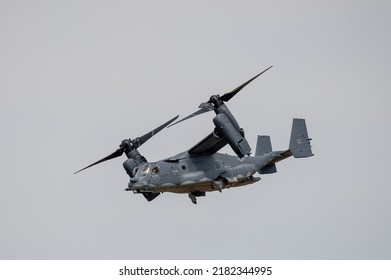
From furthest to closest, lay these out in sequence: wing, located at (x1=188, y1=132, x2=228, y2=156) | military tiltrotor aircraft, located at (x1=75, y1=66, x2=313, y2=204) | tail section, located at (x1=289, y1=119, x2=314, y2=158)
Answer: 1. tail section, located at (x1=289, y1=119, x2=314, y2=158)
2. wing, located at (x1=188, y1=132, x2=228, y2=156)
3. military tiltrotor aircraft, located at (x1=75, y1=66, x2=313, y2=204)

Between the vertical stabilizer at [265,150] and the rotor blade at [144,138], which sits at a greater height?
the rotor blade at [144,138]

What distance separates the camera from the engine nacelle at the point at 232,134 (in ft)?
168

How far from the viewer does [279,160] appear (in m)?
57.0

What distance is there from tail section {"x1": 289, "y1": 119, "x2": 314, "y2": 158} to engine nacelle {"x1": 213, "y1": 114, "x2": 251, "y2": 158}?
482cm

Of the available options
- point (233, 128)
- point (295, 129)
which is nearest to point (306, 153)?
point (295, 129)

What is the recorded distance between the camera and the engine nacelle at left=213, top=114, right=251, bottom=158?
168 ft

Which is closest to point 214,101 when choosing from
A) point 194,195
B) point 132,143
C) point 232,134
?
point 232,134

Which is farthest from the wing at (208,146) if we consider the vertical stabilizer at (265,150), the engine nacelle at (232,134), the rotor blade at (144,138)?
the rotor blade at (144,138)

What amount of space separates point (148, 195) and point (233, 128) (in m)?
8.46

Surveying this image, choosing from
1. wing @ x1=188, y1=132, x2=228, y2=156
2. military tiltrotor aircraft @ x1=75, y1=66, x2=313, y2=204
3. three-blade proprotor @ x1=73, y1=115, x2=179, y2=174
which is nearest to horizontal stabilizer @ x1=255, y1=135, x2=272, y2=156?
military tiltrotor aircraft @ x1=75, y1=66, x2=313, y2=204

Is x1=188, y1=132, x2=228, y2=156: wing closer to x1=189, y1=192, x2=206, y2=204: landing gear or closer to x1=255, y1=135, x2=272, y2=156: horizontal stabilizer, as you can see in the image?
x1=189, y1=192, x2=206, y2=204: landing gear

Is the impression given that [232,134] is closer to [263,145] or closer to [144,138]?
[263,145]

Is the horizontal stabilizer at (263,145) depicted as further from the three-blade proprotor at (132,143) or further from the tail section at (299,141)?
the three-blade proprotor at (132,143)

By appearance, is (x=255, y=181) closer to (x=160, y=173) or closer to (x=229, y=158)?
(x=229, y=158)
